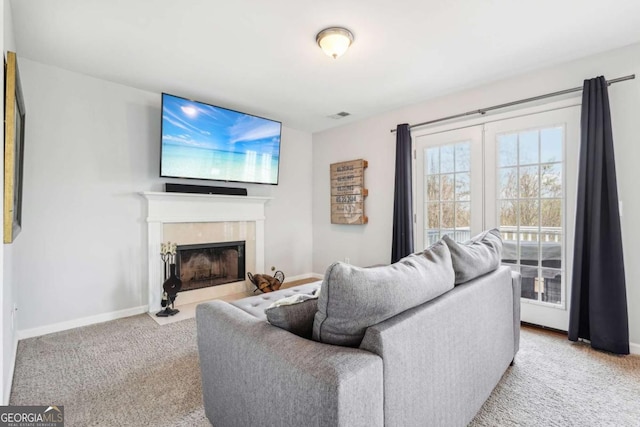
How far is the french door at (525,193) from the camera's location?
273 cm

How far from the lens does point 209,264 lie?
3.91 metres

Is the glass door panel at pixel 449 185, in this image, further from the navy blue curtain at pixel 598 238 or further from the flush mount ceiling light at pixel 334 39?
the flush mount ceiling light at pixel 334 39

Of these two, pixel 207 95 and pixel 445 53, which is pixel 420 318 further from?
pixel 207 95

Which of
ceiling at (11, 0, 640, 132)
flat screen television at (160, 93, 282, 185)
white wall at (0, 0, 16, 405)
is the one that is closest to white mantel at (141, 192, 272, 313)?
flat screen television at (160, 93, 282, 185)

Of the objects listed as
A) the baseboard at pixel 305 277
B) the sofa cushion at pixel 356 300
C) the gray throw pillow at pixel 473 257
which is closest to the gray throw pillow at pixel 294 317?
the sofa cushion at pixel 356 300

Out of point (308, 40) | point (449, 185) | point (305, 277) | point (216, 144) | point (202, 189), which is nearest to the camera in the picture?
point (308, 40)

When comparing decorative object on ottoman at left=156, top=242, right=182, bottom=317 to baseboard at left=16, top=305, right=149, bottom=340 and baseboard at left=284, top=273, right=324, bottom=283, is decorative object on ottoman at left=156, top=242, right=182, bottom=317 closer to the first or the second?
baseboard at left=16, top=305, right=149, bottom=340

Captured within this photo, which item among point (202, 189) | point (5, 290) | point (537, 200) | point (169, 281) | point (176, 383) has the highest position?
point (202, 189)

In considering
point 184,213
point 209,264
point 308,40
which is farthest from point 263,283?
point 308,40

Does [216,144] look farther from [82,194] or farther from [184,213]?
[82,194]

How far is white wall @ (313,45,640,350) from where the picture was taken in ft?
7.91

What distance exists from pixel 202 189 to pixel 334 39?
7.52ft

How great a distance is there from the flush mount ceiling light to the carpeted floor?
2.46 m

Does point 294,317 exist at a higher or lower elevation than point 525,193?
lower
